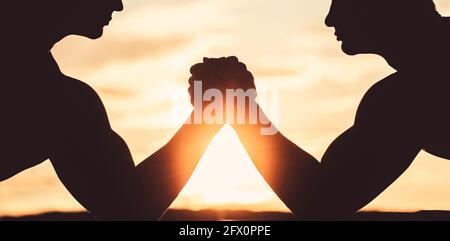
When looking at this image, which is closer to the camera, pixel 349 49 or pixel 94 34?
pixel 94 34

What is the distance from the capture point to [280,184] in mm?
8656

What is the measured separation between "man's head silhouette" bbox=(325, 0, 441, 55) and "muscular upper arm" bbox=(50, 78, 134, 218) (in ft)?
6.73

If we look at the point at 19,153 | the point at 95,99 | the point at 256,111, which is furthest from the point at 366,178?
the point at 19,153

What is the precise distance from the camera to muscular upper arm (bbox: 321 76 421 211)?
860 cm

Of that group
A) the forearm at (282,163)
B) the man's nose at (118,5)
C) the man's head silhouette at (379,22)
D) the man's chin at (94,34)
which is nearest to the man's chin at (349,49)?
the man's head silhouette at (379,22)

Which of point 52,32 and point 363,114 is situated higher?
point 52,32

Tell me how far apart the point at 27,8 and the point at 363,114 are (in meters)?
2.88

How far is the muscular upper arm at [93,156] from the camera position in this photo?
8.48 metres

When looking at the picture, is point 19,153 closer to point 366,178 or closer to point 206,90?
point 206,90

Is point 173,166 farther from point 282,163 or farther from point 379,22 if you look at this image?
point 379,22

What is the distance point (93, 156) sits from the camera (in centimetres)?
855

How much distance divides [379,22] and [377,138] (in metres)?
1.01

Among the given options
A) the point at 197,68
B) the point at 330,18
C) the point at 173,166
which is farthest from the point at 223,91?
the point at 330,18

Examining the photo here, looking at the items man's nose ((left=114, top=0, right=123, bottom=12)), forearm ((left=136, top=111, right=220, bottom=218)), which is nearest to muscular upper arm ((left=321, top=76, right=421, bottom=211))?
forearm ((left=136, top=111, right=220, bottom=218))
